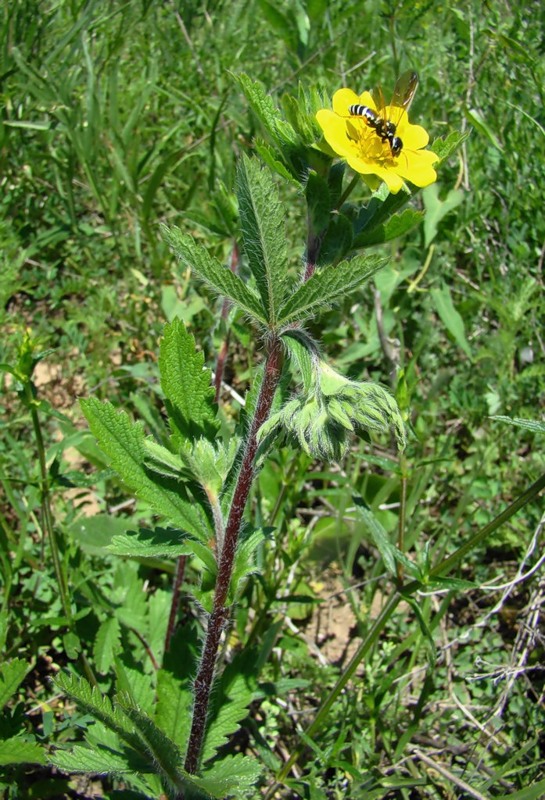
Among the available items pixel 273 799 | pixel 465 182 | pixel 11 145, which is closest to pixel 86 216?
pixel 11 145

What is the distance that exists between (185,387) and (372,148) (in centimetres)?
68

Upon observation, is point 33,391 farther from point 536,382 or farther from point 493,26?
point 493,26

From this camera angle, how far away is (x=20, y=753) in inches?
73.1

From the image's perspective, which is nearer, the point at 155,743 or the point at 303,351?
the point at 303,351

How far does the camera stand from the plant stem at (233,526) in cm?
157

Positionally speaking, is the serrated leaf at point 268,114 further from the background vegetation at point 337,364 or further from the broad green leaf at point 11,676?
the broad green leaf at point 11,676

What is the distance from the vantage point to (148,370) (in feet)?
10.2

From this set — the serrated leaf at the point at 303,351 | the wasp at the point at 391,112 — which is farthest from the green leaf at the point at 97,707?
the wasp at the point at 391,112

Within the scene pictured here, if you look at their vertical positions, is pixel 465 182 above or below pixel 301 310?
below

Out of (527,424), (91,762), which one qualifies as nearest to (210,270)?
(527,424)

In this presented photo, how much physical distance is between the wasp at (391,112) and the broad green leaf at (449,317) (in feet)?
5.76

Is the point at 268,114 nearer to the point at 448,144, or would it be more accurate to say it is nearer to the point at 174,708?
the point at 448,144

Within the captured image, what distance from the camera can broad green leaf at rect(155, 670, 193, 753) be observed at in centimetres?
199

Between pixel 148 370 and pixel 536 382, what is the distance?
1.76 metres
